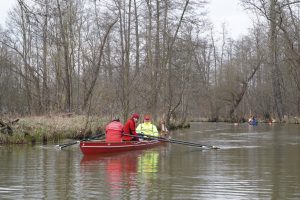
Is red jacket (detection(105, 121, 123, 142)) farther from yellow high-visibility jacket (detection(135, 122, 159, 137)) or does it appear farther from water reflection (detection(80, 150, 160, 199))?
yellow high-visibility jacket (detection(135, 122, 159, 137))

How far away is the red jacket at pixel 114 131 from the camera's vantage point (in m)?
19.0

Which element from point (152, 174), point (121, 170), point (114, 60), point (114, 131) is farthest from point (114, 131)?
point (114, 60)

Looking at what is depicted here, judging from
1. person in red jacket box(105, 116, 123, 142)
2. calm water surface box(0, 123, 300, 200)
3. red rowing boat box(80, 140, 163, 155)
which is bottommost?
calm water surface box(0, 123, 300, 200)

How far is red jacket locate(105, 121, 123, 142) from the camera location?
749 inches

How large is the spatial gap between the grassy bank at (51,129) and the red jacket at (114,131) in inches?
211

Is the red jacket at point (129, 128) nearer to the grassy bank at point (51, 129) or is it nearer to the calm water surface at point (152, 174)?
the calm water surface at point (152, 174)

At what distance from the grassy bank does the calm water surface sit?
2.33 m

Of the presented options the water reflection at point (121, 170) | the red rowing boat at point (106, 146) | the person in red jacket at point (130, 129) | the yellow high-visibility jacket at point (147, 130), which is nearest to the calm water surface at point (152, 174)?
the water reflection at point (121, 170)

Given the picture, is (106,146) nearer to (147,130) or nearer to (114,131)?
(114,131)

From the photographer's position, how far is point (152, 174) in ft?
42.2

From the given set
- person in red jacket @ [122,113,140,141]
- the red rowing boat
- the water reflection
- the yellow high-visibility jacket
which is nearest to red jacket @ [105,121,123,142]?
the red rowing boat

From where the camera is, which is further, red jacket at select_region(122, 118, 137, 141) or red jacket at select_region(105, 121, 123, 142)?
red jacket at select_region(122, 118, 137, 141)

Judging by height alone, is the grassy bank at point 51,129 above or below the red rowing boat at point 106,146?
above

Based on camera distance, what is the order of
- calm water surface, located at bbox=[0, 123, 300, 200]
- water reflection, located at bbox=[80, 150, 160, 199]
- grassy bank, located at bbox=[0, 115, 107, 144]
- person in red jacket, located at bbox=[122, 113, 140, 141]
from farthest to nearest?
grassy bank, located at bbox=[0, 115, 107, 144] → person in red jacket, located at bbox=[122, 113, 140, 141] → water reflection, located at bbox=[80, 150, 160, 199] → calm water surface, located at bbox=[0, 123, 300, 200]
